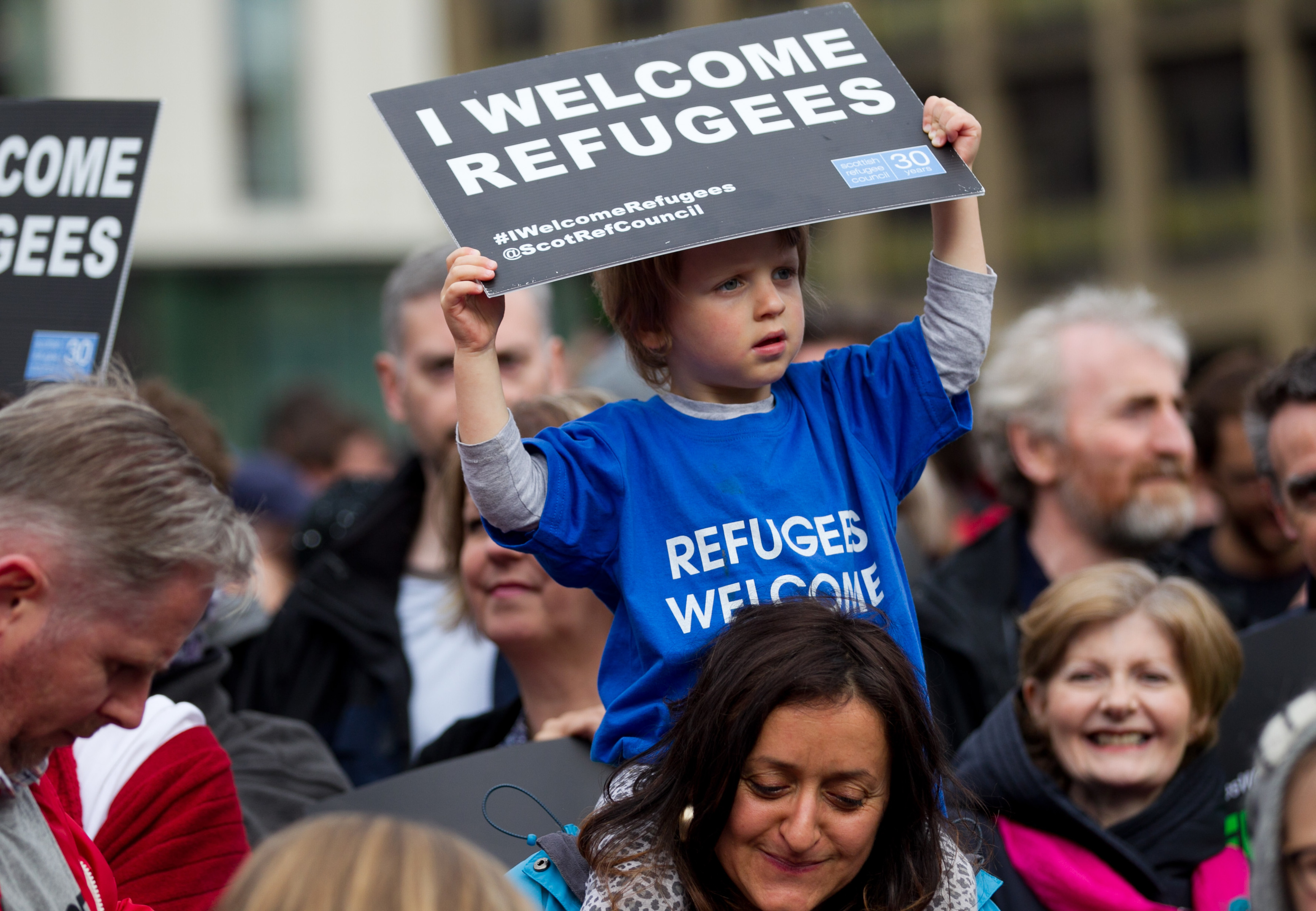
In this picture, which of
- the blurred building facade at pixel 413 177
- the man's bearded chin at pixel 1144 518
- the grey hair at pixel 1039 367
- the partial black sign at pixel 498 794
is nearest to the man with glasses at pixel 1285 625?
the man's bearded chin at pixel 1144 518

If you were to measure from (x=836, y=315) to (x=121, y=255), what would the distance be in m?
2.97

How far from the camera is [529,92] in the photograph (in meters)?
2.60

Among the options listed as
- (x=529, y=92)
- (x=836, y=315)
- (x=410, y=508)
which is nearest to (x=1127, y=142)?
(x=836, y=315)

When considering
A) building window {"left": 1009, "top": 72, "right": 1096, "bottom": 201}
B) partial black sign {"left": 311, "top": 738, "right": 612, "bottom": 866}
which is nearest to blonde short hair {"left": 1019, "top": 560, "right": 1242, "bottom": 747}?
partial black sign {"left": 311, "top": 738, "right": 612, "bottom": 866}

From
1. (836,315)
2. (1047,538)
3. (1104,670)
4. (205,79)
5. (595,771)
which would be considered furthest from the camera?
(205,79)

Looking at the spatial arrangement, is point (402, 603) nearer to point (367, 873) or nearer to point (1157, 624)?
point (1157, 624)

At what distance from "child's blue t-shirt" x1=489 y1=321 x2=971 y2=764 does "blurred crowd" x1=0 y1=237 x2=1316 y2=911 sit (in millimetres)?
105

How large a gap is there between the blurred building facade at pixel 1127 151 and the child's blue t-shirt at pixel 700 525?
801 inches

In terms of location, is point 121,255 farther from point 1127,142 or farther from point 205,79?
point 1127,142

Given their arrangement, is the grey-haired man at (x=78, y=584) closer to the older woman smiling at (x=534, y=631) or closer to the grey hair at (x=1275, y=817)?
the older woman smiling at (x=534, y=631)

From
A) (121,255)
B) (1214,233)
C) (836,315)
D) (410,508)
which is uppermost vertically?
(1214,233)

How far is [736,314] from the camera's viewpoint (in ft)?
8.13

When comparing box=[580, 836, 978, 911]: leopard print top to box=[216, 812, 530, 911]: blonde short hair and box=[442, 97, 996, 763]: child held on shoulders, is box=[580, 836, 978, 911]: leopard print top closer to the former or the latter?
box=[442, 97, 996, 763]: child held on shoulders

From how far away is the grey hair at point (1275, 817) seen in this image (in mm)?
1967
